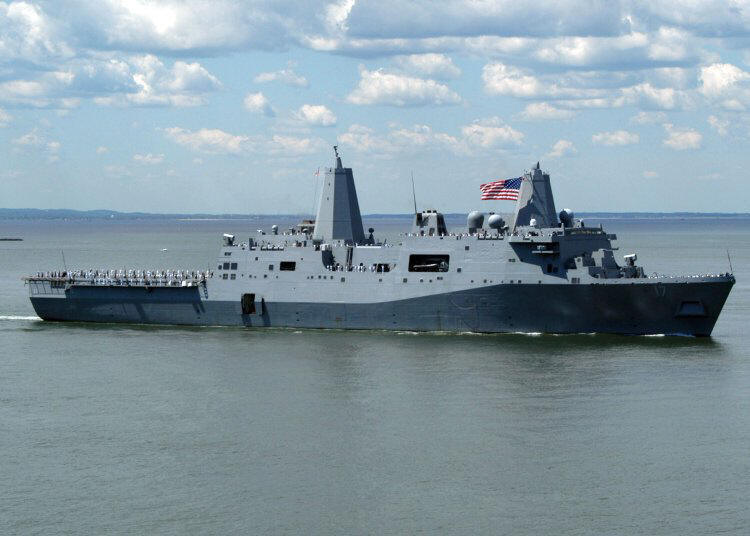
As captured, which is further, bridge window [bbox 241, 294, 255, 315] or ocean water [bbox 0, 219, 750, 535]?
bridge window [bbox 241, 294, 255, 315]

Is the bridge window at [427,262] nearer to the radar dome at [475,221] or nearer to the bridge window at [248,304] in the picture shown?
the radar dome at [475,221]

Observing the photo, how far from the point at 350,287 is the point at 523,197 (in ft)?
29.3

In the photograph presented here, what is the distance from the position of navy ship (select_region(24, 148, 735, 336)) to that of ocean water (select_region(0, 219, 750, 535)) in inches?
45.3

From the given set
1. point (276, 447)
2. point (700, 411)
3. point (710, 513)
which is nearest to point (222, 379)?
point (276, 447)

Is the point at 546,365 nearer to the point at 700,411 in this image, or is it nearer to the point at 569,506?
the point at 700,411

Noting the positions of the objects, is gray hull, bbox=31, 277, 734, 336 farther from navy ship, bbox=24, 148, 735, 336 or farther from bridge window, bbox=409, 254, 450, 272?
bridge window, bbox=409, 254, 450, 272

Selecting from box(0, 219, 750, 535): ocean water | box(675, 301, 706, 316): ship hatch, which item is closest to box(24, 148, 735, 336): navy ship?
box(675, 301, 706, 316): ship hatch

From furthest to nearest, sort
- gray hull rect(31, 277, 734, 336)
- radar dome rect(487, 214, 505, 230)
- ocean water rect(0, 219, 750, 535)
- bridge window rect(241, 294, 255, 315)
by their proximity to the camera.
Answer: bridge window rect(241, 294, 255, 315), radar dome rect(487, 214, 505, 230), gray hull rect(31, 277, 734, 336), ocean water rect(0, 219, 750, 535)

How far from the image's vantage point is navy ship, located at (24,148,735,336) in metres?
44.9

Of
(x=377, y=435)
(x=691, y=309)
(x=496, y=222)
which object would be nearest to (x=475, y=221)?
(x=496, y=222)

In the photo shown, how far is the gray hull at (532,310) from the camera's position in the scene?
44.5 meters

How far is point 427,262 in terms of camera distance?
48.0m

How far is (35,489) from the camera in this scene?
26.1 meters

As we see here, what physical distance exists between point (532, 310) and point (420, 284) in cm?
512
